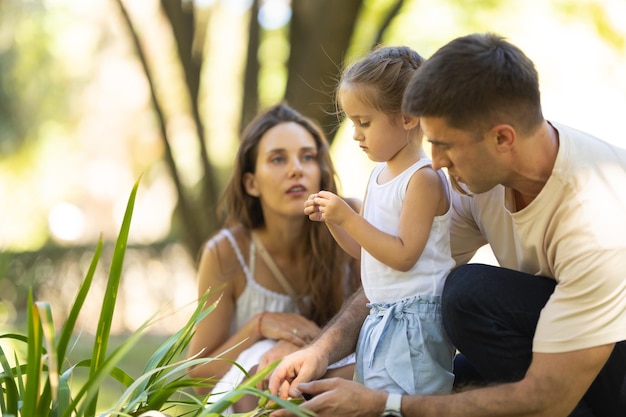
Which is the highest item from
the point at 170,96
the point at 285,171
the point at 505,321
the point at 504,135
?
the point at 170,96

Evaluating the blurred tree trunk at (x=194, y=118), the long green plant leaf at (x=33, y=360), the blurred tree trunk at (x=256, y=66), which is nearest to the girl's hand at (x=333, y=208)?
the long green plant leaf at (x=33, y=360)

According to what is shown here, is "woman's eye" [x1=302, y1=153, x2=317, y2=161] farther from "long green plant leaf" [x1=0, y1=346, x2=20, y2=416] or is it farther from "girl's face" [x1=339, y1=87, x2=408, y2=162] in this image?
"long green plant leaf" [x1=0, y1=346, x2=20, y2=416]

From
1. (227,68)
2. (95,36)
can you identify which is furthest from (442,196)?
(95,36)

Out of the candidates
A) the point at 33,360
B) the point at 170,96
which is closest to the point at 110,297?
the point at 33,360

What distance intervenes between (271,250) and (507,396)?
1.70 meters

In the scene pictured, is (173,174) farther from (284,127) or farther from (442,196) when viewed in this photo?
(442,196)

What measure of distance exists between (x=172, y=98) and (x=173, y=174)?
3.77m

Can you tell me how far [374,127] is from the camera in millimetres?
2426

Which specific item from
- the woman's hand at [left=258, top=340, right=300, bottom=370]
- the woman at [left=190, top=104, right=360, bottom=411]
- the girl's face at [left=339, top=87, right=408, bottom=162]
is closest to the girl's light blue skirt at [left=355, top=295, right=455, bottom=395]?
the girl's face at [left=339, top=87, right=408, bottom=162]

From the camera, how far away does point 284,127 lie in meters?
3.64

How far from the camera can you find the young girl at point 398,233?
2.37m

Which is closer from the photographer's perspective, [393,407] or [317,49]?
[393,407]

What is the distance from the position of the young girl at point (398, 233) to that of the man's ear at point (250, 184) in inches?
47.2

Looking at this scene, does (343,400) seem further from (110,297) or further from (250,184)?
(250,184)
